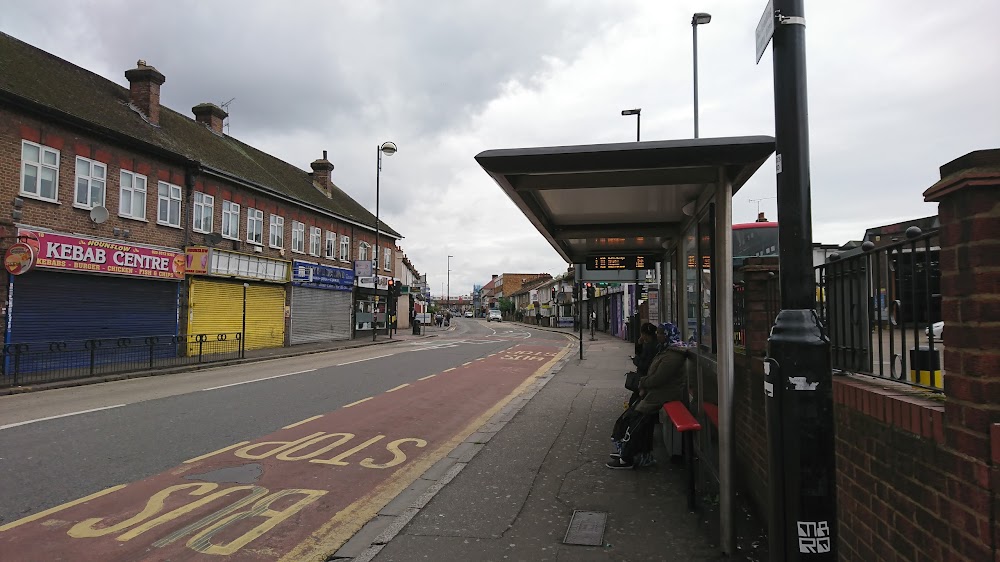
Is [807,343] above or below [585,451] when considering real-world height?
above

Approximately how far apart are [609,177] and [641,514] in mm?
2829

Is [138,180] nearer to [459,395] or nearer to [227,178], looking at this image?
[227,178]

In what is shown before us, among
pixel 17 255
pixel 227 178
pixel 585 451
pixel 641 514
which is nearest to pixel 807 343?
pixel 641 514

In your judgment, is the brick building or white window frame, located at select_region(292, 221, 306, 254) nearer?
the brick building

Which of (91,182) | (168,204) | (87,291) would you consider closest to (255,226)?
Result: (168,204)

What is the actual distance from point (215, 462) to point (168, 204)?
1830cm

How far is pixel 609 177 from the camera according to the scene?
482cm

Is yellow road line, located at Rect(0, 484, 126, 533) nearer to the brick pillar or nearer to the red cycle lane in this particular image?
the red cycle lane

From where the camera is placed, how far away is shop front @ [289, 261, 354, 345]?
1197 inches

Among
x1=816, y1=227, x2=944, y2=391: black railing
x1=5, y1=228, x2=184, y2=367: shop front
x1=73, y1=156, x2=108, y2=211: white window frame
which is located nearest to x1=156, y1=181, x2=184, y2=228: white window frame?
x1=5, y1=228, x2=184, y2=367: shop front

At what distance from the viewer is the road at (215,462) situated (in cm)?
452

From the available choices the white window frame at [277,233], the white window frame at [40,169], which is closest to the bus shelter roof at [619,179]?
the white window frame at [40,169]

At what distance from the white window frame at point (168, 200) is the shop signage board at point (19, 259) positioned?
607 cm

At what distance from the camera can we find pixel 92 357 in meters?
15.5
